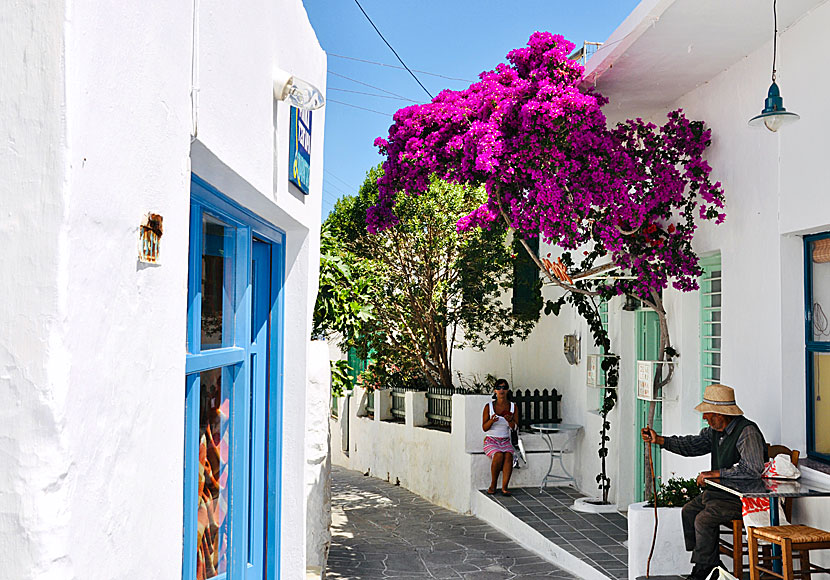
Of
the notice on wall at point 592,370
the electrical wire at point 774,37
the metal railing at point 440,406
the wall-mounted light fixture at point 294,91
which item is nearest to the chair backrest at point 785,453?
the electrical wire at point 774,37

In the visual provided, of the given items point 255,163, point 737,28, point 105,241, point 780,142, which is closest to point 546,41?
point 737,28

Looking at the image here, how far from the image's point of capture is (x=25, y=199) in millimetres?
1266

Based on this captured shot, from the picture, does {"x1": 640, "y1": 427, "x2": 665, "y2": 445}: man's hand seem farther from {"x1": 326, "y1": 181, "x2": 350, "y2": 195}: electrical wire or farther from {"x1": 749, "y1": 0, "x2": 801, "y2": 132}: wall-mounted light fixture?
{"x1": 326, "y1": 181, "x2": 350, "y2": 195}: electrical wire

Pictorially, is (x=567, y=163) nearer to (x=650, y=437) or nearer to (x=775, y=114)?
(x=775, y=114)

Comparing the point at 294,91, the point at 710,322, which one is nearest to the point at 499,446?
the point at 710,322

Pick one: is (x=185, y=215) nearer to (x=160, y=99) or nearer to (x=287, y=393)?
(x=160, y=99)

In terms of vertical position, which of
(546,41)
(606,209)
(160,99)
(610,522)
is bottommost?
(610,522)

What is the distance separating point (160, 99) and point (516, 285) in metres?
13.3

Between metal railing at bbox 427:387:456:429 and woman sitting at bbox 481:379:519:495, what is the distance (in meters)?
1.89

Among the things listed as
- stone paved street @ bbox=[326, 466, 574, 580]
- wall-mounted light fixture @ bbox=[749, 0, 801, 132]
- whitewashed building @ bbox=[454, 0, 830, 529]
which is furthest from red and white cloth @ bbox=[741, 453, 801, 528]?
stone paved street @ bbox=[326, 466, 574, 580]

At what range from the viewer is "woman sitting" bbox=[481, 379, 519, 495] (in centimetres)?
1201

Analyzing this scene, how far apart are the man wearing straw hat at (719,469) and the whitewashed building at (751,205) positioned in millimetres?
333

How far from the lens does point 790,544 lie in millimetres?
5508

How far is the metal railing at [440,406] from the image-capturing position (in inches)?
559
